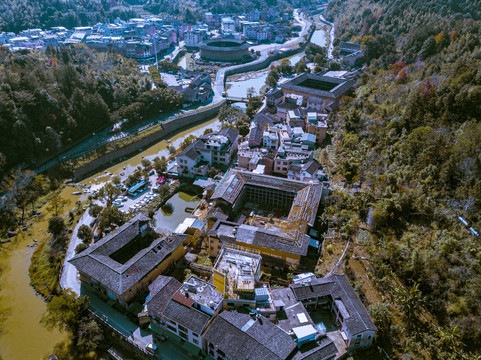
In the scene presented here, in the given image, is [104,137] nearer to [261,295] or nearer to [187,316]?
[187,316]

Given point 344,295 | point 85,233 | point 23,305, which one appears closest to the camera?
point 344,295

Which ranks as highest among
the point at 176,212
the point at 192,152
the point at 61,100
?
the point at 61,100

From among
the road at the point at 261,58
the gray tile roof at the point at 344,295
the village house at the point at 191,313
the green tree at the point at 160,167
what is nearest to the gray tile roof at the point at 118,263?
the village house at the point at 191,313

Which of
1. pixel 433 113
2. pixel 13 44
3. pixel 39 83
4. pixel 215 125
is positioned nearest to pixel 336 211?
pixel 433 113

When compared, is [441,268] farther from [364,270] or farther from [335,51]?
[335,51]

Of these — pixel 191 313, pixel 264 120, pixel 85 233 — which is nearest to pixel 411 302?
pixel 191 313

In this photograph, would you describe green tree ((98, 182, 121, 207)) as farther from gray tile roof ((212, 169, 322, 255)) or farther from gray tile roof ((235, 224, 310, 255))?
gray tile roof ((235, 224, 310, 255))

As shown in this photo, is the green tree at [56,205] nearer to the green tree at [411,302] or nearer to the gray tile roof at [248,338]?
the gray tile roof at [248,338]
